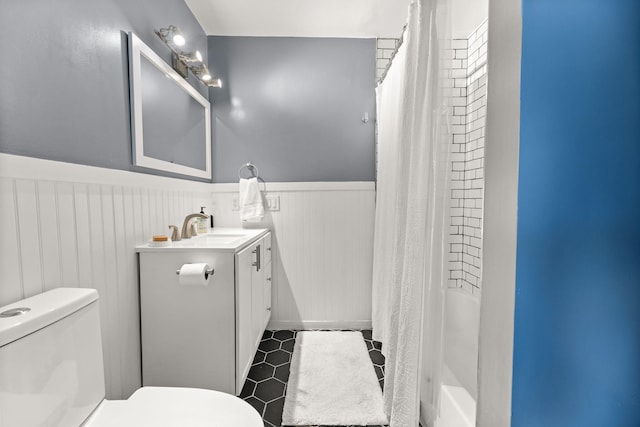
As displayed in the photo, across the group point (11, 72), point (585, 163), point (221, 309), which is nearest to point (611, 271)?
point (585, 163)

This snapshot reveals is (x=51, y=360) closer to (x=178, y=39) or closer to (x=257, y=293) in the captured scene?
(x=257, y=293)

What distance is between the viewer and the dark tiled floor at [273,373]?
158 centimetres

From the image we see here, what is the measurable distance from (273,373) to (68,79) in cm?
180

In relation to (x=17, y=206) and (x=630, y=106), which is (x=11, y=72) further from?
(x=630, y=106)

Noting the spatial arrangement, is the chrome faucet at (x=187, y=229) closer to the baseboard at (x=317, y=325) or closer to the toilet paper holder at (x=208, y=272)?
the toilet paper holder at (x=208, y=272)

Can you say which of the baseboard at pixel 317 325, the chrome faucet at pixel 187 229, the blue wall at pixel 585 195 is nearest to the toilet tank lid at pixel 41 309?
the chrome faucet at pixel 187 229

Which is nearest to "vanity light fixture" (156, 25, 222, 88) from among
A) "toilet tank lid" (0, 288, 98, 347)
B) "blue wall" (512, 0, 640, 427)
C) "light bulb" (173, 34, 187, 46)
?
"light bulb" (173, 34, 187, 46)

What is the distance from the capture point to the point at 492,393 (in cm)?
51

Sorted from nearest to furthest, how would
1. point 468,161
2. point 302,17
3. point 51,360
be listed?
point 51,360, point 468,161, point 302,17

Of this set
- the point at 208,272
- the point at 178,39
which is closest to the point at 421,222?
the point at 208,272

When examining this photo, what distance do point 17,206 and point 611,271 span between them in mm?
1416

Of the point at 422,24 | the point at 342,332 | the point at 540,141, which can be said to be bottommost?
the point at 342,332

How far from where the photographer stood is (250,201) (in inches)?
94.0

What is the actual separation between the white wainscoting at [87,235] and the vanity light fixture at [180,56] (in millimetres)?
778
